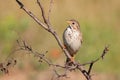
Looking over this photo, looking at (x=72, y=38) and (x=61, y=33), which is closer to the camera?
(x=72, y=38)

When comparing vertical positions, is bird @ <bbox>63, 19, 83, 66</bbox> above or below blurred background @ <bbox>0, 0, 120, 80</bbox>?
above

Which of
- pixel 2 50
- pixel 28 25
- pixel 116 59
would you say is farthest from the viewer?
pixel 28 25

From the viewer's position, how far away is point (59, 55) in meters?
13.4

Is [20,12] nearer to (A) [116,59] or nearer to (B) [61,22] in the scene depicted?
(B) [61,22]

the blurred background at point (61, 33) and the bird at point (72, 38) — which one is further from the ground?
the bird at point (72, 38)

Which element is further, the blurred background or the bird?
the blurred background

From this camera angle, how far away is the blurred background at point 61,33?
12539 millimetres

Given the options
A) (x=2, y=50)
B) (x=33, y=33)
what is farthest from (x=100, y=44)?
(x=2, y=50)

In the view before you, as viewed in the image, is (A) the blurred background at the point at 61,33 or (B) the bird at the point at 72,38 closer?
(B) the bird at the point at 72,38

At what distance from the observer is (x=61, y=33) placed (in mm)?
13891

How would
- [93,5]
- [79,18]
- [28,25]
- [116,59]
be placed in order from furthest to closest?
[93,5] < [79,18] < [28,25] < [116,59]

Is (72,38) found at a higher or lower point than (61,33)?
higher

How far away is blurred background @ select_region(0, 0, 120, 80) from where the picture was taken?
1254cm

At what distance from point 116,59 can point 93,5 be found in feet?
11.5
